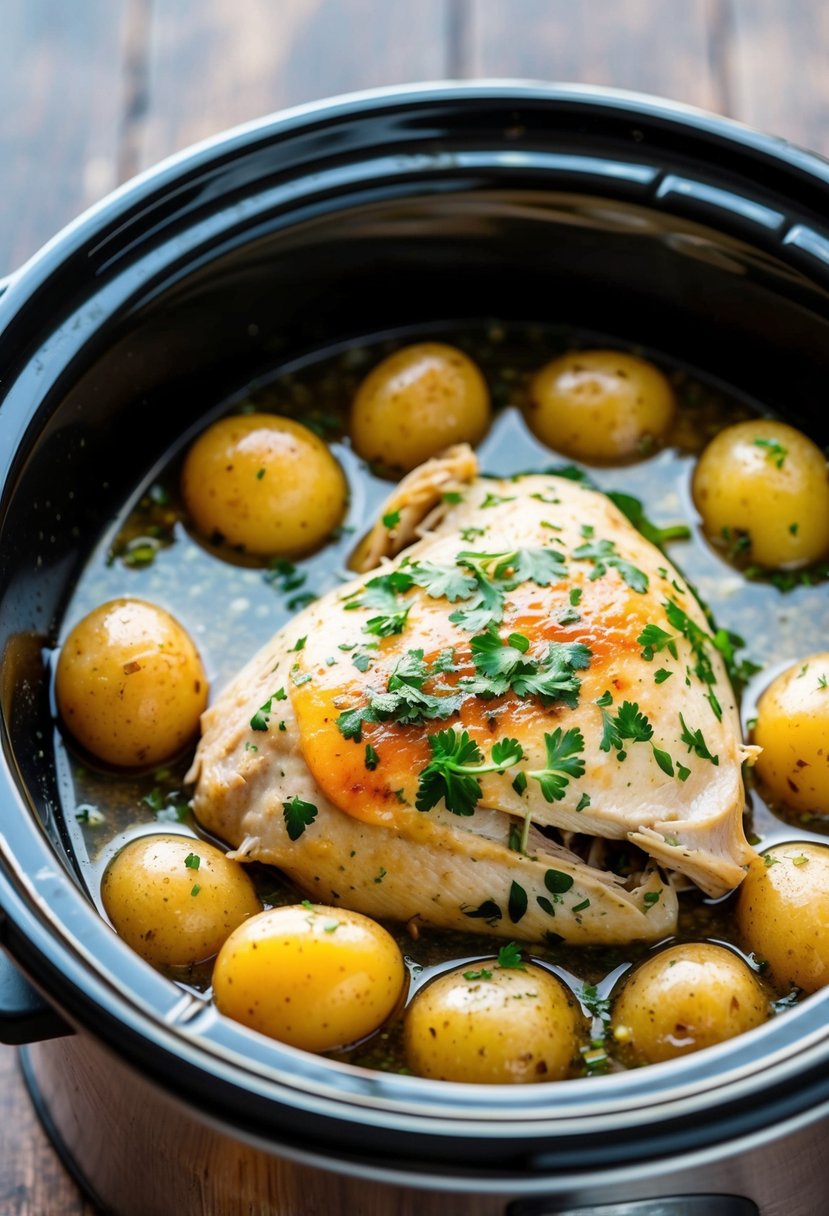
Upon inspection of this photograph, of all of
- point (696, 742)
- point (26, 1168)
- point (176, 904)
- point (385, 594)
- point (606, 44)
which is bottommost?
point (26, 1168)

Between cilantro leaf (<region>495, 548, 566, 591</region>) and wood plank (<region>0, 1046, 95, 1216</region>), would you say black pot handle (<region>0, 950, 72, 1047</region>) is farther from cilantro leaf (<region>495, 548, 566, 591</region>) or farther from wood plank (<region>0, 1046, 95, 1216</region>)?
cilantro leaf (<region>495, 548, 566, 591</region>)

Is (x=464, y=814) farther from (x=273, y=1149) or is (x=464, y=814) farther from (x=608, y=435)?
(x=608, y=435)

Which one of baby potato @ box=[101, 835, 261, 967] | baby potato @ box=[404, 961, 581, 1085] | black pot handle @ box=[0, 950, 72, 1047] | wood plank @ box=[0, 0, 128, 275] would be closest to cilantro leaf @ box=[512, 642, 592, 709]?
baby potato @ box=[404, 961, 581, 1085]

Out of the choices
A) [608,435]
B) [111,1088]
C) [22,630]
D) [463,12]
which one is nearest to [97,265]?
[22,630]

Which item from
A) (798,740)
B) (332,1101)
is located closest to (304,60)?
(798,740)

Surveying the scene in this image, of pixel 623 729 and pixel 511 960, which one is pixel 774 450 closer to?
pixel 623 729

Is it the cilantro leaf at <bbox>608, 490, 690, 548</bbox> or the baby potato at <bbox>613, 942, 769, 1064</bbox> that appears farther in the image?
the cilantro leaf at <bbox>608, 490, 690, 548</bbox>

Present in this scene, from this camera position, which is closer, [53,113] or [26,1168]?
[26,1168]
